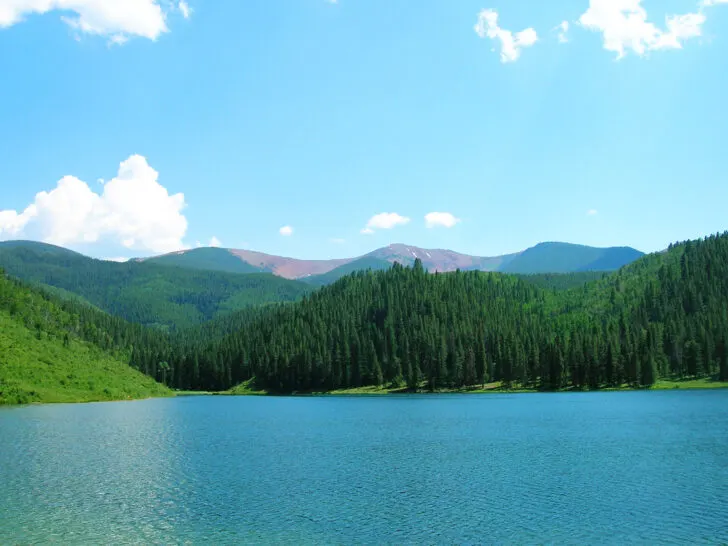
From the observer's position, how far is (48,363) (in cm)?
14938

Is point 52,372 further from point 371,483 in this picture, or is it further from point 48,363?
point 371,483

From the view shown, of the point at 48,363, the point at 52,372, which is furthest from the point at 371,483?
the point at 48,363

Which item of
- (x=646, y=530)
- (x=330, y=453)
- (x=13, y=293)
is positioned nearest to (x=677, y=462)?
(x=646, y=530)

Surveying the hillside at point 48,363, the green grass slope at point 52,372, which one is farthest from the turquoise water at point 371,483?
the hillside at point 48,363

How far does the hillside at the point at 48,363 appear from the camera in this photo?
454ft

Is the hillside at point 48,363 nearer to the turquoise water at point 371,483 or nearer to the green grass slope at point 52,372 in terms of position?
the green grass slope at point 52,372

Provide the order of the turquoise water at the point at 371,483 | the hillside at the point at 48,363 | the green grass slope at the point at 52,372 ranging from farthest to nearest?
the hillside at the point at 48,363 → the green grass slope at the point at 52,372 → the turquoise water at the point at 371,483

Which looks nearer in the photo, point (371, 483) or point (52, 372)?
point (371, 483)

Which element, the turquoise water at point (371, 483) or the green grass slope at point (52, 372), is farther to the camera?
the green grass slope at point (52, 372)

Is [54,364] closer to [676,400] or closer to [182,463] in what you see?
[182,463]

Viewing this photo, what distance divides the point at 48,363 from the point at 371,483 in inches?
4913

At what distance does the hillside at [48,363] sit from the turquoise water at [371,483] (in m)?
44.0

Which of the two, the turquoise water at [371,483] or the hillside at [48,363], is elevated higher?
the hillside at [48,363]

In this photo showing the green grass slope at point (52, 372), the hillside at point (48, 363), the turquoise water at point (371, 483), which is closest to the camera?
the turquoise water at point (371, 483)
